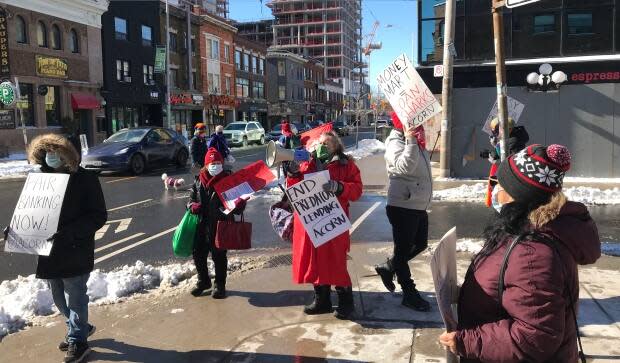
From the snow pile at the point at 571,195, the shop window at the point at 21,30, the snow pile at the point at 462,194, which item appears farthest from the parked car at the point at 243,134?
the snow pile at the point at 571,195

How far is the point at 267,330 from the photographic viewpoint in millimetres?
4539

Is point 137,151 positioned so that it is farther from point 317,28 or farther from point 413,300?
point 317,28

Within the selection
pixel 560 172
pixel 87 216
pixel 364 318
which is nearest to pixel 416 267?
pixel 364 318

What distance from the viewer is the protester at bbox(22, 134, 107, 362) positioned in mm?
3879

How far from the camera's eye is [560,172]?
1947mm

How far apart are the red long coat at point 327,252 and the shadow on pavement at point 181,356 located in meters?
0.74

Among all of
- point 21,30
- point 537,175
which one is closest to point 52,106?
point 21,30

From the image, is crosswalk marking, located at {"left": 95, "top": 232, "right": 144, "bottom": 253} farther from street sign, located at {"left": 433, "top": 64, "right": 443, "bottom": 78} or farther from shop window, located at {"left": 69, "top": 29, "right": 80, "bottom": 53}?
shop window, located at {"left": 69, "top": 29, "right": 80, "bottom": 53}

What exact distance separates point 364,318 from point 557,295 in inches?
120

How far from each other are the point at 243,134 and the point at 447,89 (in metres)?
20.9

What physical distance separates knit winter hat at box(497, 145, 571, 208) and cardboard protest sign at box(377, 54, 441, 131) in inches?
106

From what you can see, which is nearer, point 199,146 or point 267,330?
point 267,330

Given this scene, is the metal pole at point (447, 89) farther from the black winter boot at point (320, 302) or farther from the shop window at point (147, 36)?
the shop window at point (147, 36)

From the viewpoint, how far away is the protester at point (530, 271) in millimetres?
1827
